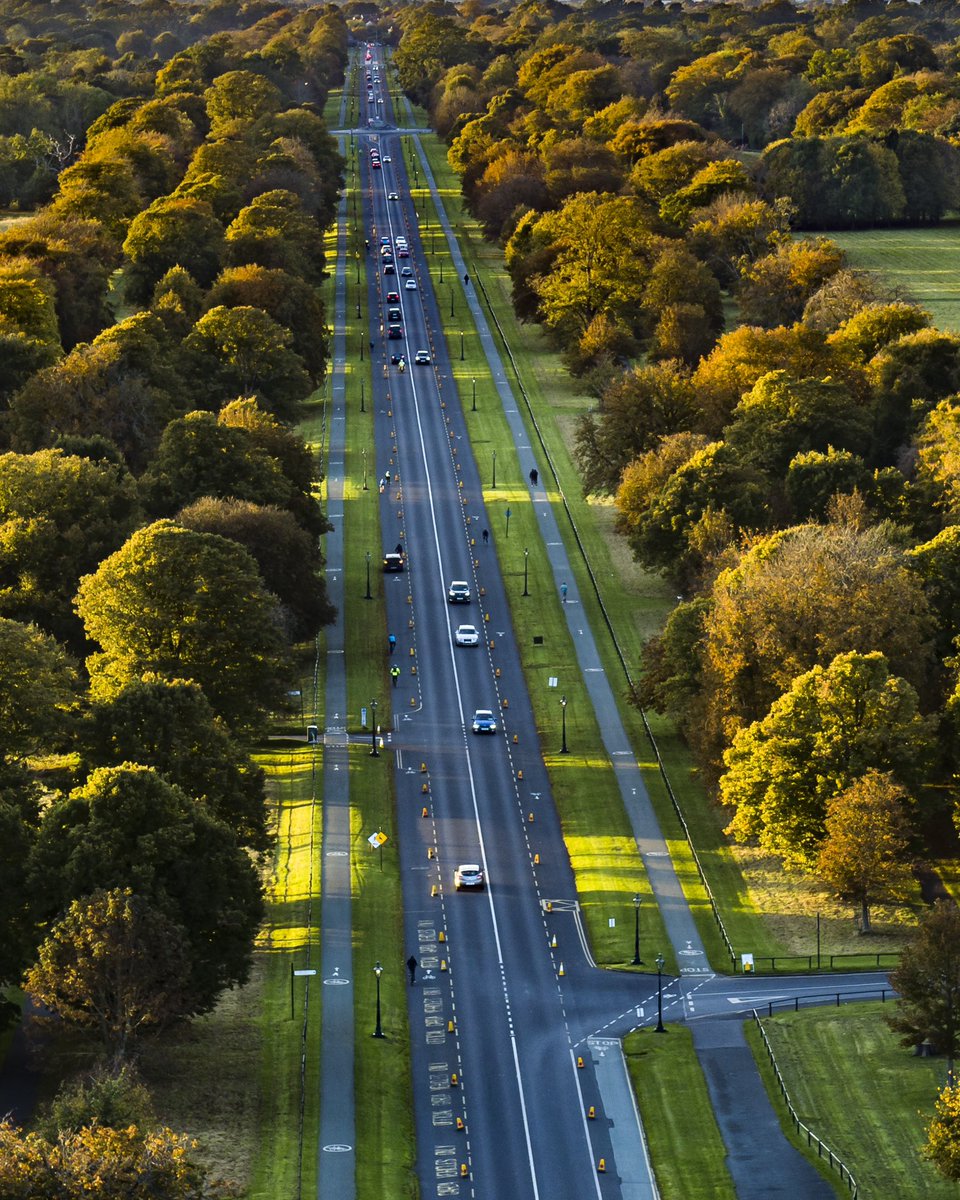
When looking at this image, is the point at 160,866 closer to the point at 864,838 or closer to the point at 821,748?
the point at 864,838

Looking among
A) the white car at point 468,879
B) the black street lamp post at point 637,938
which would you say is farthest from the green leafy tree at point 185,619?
the black street lamp post at point 637,938

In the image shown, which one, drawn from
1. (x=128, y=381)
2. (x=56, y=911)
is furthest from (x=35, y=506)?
(x=56, y=911)

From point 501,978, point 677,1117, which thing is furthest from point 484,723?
point 677,1117

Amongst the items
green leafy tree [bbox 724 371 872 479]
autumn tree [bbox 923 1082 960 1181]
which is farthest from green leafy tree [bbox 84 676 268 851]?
green leafy tree [bbox 724 371 872 479]

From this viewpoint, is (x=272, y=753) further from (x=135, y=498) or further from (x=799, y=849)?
(x=799, y=849)

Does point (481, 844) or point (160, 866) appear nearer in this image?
point (160, 866)

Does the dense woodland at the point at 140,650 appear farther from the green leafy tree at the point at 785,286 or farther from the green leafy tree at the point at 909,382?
the green leafy tree at the point at 909,382
